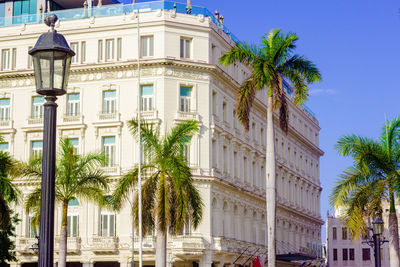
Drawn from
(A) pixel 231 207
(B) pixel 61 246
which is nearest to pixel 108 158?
(A) pixel 231 207

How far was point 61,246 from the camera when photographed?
4416 centimetres

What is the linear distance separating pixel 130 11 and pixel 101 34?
287 centimetres

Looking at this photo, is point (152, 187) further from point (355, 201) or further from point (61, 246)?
point (355, 201)

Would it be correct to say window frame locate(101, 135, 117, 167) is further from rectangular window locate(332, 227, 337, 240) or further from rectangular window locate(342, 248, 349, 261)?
rectangular window locate(342, 248, 349, 261)

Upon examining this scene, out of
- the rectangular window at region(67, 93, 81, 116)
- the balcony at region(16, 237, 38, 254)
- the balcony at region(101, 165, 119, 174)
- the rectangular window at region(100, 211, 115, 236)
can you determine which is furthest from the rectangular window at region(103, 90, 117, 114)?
the balcony at region(16, 237, 38, 254)

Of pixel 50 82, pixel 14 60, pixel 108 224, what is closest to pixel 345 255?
pixel 108 224

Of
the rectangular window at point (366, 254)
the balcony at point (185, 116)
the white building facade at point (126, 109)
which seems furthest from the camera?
the rectangular window at point (366, 254)

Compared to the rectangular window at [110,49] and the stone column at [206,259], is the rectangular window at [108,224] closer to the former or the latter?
the stone column at [206,259]

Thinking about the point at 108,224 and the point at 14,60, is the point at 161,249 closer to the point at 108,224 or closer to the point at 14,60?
the point at 108,224

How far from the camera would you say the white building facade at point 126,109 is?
57969 millimetres

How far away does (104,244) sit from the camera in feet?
188

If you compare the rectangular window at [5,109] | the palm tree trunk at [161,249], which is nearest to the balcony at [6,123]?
the rectangular window at [5,109]

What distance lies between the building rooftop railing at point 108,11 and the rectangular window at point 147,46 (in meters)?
2.13

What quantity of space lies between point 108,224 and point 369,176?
2579 centimetres
